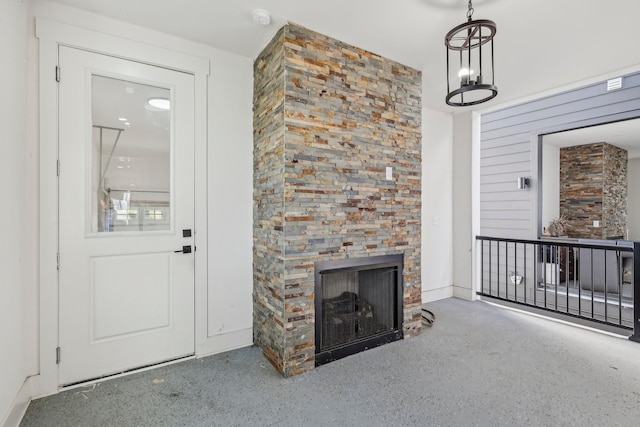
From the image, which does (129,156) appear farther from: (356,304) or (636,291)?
(636,291)

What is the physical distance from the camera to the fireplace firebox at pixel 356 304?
8.57 feet

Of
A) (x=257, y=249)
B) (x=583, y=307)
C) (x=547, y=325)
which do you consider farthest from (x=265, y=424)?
(x=583, y=307)

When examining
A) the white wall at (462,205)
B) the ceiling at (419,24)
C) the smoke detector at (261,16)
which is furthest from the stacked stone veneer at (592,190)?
the smoke detector at (261,16)

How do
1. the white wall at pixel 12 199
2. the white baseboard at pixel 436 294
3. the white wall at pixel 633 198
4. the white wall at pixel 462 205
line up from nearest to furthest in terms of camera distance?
1. the white wall at pixel 12 199
2. the white baseboard at pixel 436 294
3. the white wall at pixel 462 205
4. the white wall at pixel 633 198

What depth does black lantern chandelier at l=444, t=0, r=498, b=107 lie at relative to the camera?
1.78 m

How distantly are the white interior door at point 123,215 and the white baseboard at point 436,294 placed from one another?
3.05 m

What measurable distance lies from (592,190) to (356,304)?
6437 millimetres

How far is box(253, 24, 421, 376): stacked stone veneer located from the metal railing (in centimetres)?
182

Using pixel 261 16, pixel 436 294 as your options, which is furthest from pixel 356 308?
pixel 261 16

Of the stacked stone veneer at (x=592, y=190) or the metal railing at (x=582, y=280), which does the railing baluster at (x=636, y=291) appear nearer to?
the metal railing at (x=582, y=280)

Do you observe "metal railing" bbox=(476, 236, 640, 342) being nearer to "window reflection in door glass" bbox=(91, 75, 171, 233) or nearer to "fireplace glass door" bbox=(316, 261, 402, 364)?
"fireplace glass door" bbox=(316, 261, 402, 364)

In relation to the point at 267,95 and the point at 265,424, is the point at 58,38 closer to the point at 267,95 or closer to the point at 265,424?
the point at 267,95

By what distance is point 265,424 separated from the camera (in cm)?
187

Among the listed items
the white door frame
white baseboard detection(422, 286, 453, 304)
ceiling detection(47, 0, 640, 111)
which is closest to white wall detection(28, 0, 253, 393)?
ceiling detection(47, 0, 640, 111)
